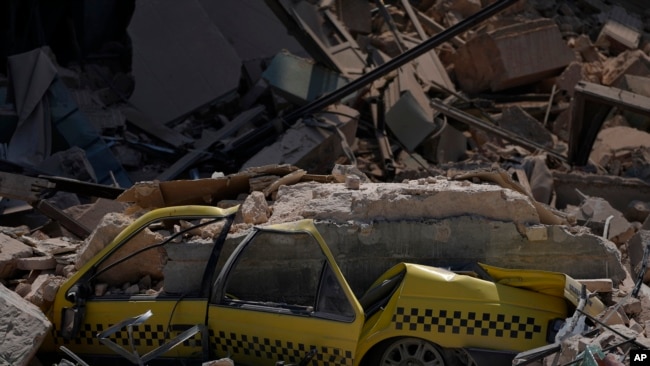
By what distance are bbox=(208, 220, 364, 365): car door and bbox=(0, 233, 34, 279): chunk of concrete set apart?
1.83m

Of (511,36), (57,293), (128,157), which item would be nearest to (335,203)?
(57,293)

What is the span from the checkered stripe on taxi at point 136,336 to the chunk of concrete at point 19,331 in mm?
348

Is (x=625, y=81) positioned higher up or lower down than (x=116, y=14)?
lower down

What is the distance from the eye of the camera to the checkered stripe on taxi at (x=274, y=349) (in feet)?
21.8

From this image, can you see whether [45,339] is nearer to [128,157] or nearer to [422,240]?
[422,240]

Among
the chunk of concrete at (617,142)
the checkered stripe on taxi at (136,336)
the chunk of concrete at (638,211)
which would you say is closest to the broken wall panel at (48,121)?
the checkered stripe on taxi at (136,336)

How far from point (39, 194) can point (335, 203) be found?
396 centimetres

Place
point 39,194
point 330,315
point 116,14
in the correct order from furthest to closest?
point 116,14
point 39,194
point 330,315

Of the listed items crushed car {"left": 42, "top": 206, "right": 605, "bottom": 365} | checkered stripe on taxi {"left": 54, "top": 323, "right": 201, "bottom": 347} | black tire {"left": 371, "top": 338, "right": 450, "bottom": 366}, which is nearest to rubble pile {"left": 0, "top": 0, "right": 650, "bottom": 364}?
crushed car {"left": 42, "top": 206, "right": 605, "bottom": 365}

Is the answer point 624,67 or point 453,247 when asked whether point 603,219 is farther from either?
point 624,67

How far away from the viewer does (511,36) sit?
15.9 meters

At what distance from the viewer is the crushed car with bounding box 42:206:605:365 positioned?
21.7ft

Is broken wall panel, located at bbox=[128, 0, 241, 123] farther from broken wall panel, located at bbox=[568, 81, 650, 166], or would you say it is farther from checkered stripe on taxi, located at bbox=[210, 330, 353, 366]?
checkered stripe on taxi, located at bbox=[210, 330, 353, 366]

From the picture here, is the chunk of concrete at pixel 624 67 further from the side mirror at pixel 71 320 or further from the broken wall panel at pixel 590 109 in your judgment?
the side mirror at pixel 71 320
